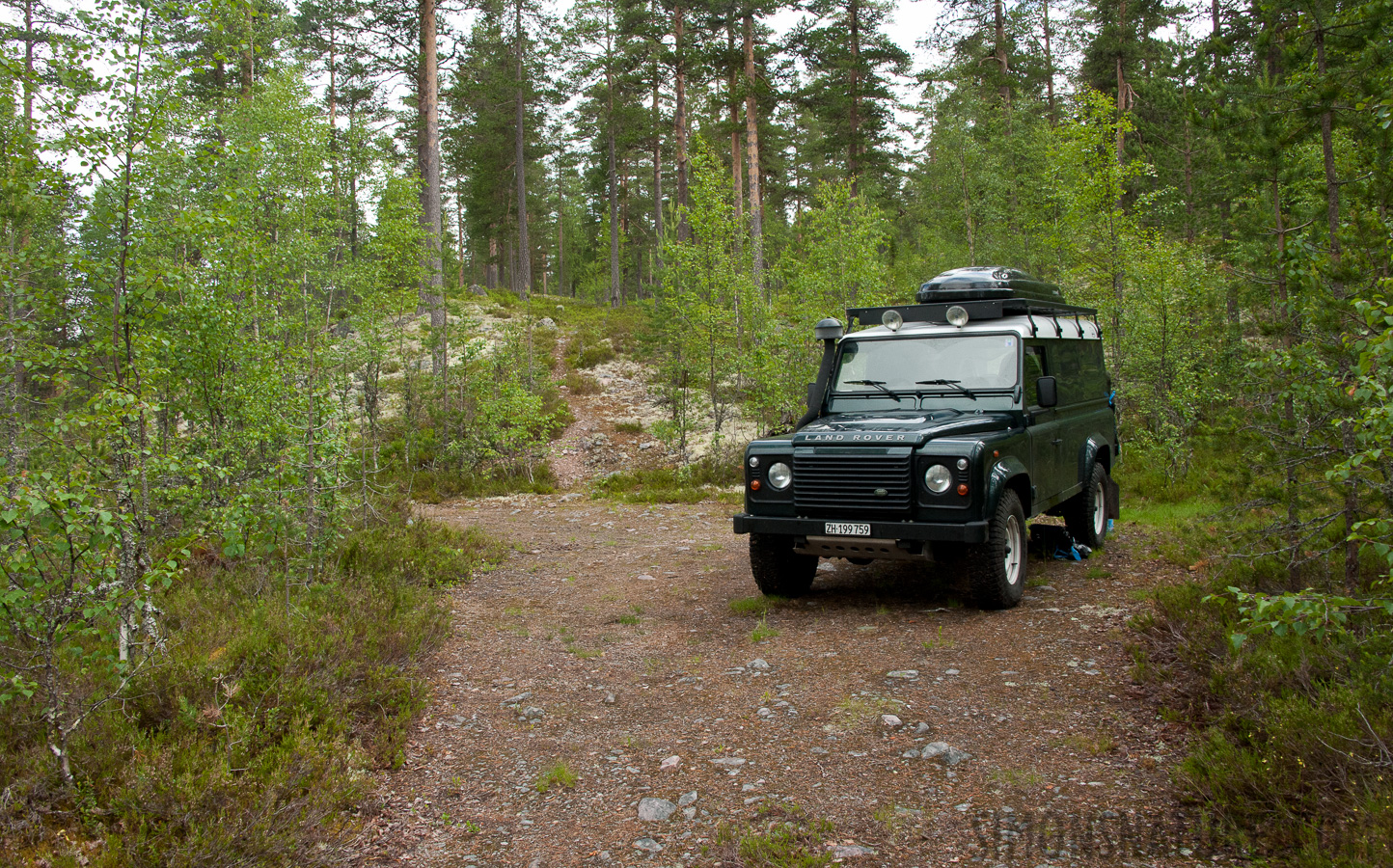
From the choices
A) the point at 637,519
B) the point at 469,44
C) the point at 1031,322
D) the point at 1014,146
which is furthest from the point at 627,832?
the point at 1014,146

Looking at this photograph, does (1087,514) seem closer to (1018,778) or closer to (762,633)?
(762,633)

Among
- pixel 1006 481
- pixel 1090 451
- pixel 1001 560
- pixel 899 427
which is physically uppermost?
pixel 899 427

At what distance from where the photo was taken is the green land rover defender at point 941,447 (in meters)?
6.40

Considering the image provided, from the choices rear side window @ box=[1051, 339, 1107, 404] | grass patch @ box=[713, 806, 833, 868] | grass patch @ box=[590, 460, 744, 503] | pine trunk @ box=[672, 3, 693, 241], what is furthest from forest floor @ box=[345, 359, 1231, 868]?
pine trunk @ box=[672, 3, 693, 241]

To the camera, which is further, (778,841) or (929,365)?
(929,365)

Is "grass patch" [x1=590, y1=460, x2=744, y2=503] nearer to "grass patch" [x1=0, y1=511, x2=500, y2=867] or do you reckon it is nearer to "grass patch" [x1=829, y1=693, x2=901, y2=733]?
"grass patch" [x1=0, y1=511, x2=500, y2=867]

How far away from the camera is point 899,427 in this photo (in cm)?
675

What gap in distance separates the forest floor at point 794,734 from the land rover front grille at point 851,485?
37.8 inches

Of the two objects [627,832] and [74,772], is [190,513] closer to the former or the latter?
[74,772]

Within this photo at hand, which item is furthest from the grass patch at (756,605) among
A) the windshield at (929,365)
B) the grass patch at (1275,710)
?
the grass patch at (1275,710)

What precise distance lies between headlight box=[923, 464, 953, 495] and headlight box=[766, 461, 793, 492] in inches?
44.0

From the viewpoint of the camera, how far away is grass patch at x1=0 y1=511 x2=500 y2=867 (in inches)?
131

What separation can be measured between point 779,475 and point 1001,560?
190 cm

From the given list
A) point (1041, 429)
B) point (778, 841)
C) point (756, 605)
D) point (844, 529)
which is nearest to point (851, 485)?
point (844, 529)
